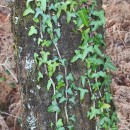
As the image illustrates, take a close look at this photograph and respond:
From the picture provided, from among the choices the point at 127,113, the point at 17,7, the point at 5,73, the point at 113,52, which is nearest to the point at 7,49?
the point at 5,73

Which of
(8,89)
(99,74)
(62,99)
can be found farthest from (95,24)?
(8,89)

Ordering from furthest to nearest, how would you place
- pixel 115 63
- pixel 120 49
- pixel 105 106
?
pixel 120 49
pixel 115 63
pixel 105 106

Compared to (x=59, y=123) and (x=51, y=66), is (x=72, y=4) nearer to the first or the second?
(x=51, y=66)

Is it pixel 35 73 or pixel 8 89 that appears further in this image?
pixel 8 89

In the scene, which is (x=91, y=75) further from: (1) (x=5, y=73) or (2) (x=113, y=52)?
(2) (x=113, y=52)

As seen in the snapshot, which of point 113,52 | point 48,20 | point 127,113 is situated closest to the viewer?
point 48,20

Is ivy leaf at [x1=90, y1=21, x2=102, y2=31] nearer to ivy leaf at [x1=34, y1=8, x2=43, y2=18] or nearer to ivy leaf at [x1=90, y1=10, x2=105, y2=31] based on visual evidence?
ivy leaf at [x1=90, y1=10, x2=105, y2=31]

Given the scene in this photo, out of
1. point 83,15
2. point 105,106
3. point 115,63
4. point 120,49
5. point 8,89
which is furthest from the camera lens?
point 120,49
